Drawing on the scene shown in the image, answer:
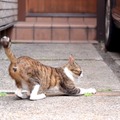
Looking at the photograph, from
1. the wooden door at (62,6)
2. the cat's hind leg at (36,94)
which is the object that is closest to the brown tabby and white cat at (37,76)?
the cat's hind leg at (36,94)

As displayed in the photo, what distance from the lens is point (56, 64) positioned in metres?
6.18

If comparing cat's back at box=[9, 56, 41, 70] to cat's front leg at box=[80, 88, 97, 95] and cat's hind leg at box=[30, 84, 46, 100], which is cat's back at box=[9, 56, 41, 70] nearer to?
cat's hind leg at box=[30, 84, 46, 100]

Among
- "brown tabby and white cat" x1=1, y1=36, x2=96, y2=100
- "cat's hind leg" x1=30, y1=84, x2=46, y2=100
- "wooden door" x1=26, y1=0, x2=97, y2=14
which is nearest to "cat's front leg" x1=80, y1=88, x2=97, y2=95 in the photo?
"brown tabby and white cat" x1=1, y1=36, x2=96, y2=100

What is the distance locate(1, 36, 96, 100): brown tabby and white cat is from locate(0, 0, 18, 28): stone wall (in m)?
3.11

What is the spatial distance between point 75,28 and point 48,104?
16.2 ft

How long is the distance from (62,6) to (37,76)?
611 centimetres

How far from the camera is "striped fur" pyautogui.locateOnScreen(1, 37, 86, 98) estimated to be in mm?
3990

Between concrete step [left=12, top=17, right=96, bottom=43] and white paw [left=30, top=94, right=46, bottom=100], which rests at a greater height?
concrete step [left=12, top=17, right=96, bottom=43]

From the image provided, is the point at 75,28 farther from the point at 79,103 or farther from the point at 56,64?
the point at 79,103

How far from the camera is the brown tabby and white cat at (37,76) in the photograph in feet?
13.1

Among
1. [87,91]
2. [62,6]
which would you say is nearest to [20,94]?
[87,91]

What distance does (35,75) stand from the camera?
4070 mm

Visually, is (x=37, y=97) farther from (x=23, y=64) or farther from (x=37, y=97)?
(x=23, y=64)

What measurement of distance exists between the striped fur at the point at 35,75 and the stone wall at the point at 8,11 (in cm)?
312
